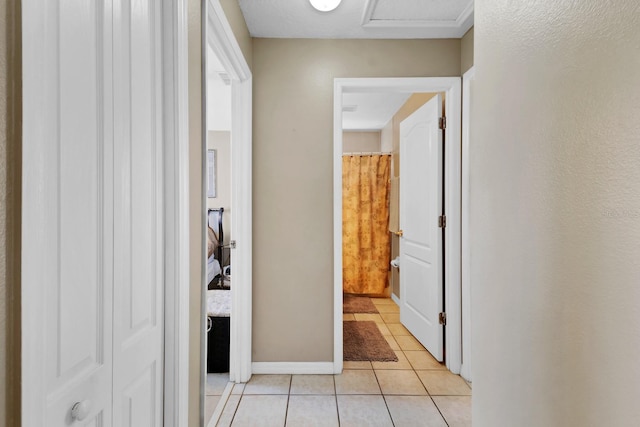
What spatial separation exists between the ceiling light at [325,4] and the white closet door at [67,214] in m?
1.61

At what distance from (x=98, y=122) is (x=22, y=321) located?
18.9 inches

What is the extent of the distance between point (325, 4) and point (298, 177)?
1132 millimetres

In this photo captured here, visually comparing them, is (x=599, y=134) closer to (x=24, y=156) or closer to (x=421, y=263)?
(x=24, y=156)

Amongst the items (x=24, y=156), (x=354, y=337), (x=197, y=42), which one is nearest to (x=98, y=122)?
(x=24, y=156)

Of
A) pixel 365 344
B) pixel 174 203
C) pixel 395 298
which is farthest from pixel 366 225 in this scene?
pixel 174 203

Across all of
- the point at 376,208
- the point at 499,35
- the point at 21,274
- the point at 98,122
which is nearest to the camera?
the point at 21,274

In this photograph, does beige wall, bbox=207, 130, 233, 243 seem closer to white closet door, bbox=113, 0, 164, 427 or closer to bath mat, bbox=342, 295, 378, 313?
bath mat, bbox=342, 295, 378, 313

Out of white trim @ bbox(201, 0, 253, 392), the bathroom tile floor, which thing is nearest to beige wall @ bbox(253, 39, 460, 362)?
Answer: white trim @ bbox(201, 0, 253, 392)

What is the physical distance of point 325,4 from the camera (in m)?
2.28

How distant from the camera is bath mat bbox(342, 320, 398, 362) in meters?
3.03

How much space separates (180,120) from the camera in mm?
1306

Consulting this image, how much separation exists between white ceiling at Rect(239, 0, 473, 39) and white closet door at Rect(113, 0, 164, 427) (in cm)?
134

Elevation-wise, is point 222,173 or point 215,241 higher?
point 222,173

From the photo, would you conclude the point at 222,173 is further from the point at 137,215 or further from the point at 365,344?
the point at 137,215
